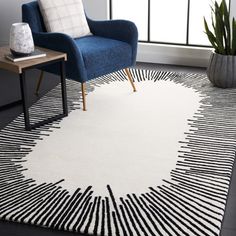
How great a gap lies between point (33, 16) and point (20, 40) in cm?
54

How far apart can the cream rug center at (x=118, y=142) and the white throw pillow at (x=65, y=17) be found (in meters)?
0.49

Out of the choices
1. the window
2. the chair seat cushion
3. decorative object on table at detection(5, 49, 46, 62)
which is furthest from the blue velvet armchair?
the window

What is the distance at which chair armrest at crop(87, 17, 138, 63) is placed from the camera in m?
3.25

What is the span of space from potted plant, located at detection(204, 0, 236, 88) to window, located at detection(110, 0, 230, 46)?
65 centimetres

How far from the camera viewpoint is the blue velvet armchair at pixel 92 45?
2930 millimetres

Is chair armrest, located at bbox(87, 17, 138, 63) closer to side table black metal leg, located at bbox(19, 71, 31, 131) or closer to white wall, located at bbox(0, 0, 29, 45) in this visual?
white wall, located at bbox(0, 0, 29, 45)

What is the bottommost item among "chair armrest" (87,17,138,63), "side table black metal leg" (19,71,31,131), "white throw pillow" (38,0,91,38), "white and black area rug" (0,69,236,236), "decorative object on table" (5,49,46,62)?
"white and black area rug" (0,69,236,236)

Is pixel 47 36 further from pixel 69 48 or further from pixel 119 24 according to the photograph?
pixel 119 24

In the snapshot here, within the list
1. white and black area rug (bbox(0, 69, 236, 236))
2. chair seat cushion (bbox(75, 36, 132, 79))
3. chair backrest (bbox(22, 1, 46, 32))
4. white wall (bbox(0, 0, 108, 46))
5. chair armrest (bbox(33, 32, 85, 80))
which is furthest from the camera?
white wall (bbox(0, 0, 108, 46))

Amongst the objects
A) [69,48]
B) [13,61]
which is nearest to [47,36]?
[69,48]

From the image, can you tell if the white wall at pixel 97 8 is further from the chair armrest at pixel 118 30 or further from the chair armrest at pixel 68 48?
the chair armrest at pixel 68 48

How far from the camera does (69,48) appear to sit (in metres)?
2.90

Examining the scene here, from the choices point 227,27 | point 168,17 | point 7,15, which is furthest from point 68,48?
point 168,17

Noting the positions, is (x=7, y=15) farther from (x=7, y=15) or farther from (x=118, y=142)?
(x=118, y=142)
